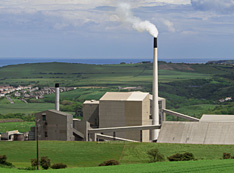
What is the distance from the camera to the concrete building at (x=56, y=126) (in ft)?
217

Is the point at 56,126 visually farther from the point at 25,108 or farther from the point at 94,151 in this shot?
the point at 25,108

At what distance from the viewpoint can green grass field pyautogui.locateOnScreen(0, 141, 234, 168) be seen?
2121 inches

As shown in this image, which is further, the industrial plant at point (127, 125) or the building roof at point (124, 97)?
the building roof at point (124, 97)

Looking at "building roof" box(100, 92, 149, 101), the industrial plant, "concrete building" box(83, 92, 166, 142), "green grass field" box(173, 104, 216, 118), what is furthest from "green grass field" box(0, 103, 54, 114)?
the industrial plant

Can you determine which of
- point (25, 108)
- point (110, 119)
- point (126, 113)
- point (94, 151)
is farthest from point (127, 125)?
point (25, 108)

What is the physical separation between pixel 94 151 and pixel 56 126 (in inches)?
371

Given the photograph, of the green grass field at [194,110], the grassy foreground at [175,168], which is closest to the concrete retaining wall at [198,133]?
the grassy foreground at [175,168]

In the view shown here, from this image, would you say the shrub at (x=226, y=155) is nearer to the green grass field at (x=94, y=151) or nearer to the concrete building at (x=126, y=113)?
the green grass field at (x=94, y=151)

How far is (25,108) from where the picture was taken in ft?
480

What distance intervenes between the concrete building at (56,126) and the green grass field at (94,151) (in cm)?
268

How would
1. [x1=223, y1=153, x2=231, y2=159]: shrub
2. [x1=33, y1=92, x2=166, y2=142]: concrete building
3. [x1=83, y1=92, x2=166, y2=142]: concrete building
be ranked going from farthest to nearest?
[x1=83, y1=92, x2=166, y2=142]: concrete building
[x1=33, y1=92, x2=166, y2=142]: concrete building
[x1=223, y1=153, x2=231, y2=159]: shrub

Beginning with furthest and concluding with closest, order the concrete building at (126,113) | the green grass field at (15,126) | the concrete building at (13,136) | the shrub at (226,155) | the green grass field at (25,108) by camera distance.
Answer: the green grass field at (25,108)
the green grass field at (15,126)
the concrete building at (126,113)
the concrete building at (13,136)
the shrub at (226,155)

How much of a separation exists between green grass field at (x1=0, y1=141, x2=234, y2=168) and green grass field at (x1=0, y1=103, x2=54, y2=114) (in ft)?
246

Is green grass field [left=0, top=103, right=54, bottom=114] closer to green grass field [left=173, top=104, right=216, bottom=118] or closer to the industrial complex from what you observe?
green grass field [left=173, top=104, right=216, bottom=118]
